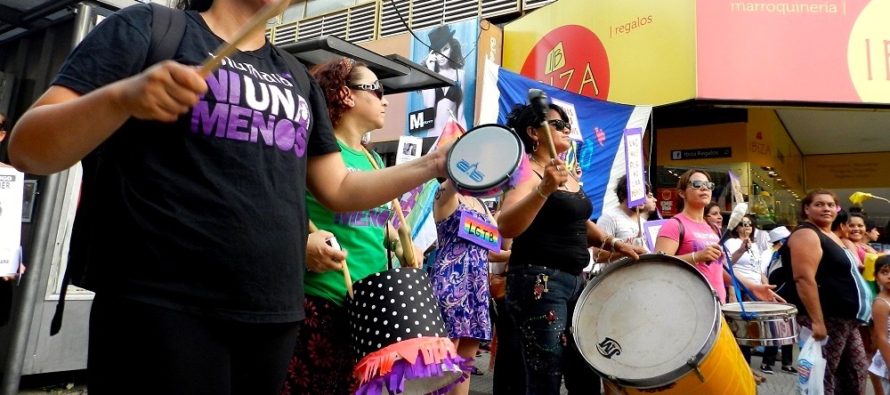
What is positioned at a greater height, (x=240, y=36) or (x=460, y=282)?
(x=240, y=36)

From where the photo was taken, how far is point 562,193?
9.85 feet

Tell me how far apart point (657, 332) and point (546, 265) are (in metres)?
0.59

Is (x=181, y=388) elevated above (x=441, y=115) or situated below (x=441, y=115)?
below

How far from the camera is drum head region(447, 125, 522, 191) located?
58.3 inches

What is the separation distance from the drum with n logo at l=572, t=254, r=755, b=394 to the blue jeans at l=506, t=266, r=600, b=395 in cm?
10

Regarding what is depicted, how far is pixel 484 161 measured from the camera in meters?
1.52

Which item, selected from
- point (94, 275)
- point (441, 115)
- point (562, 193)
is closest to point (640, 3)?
point (441, 115)

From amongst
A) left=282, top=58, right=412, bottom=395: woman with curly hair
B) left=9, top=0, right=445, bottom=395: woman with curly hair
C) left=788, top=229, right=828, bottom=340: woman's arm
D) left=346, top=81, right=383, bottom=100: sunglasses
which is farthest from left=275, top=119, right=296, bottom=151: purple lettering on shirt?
left=788, top=229, right=828, bottom=340: woman's arm


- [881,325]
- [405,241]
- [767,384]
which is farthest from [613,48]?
[405,241]

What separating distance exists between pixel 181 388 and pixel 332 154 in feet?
2.33

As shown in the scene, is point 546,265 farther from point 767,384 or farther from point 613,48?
point 613,48

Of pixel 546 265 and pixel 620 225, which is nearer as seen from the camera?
pixel 546 265

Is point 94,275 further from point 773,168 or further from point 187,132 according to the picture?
point 773,168

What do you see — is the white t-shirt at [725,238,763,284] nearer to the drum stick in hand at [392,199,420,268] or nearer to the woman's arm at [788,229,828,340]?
the woman's arm at [788,229,828,340]
